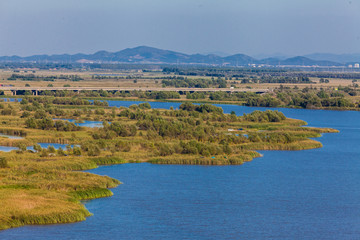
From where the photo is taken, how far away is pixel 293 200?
3734 cm

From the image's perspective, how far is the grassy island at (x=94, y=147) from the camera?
107 ft

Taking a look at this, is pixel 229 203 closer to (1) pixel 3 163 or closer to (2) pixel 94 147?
(1) pixel 3 163

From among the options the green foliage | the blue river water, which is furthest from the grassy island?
the blue river water

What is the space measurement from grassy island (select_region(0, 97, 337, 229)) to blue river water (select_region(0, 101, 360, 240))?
108 cm

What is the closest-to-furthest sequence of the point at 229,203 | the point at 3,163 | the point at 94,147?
the point at 229,203, the point at 3,163, the point at 94,147

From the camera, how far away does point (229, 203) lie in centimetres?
3622

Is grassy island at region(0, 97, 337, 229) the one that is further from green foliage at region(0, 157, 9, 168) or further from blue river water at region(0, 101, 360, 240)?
blue river water at region(0, 101, 360, 240)

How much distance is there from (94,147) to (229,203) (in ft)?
50.6

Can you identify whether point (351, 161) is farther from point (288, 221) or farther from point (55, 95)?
point (55, 95)

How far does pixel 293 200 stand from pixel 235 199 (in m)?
3.24

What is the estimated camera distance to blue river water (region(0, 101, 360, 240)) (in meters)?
30.4

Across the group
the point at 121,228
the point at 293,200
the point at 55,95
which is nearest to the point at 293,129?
the point at 293,200

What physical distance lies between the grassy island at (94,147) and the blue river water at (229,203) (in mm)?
1076

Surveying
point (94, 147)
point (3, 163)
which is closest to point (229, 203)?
point (3, 163)
